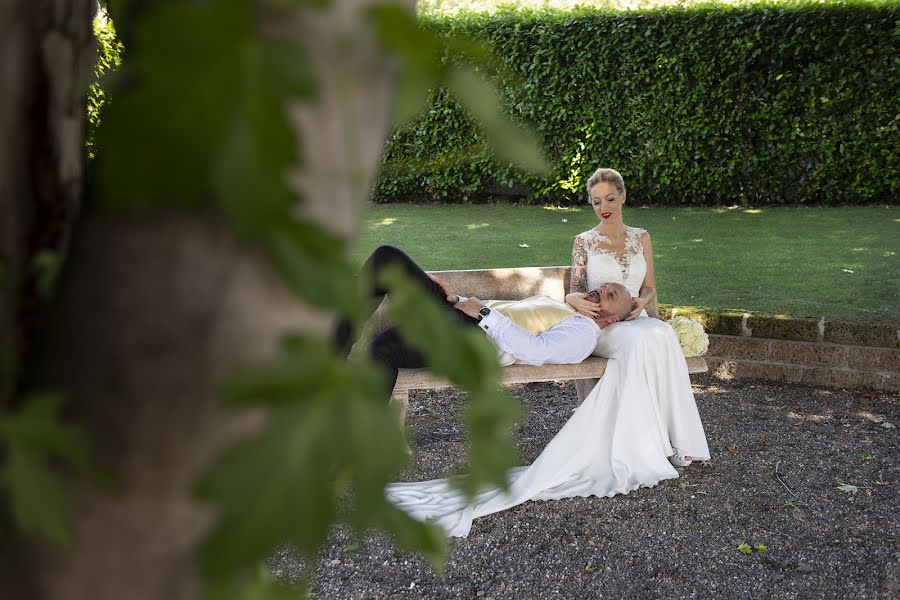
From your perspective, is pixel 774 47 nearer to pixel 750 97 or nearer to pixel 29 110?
pixel 750 97

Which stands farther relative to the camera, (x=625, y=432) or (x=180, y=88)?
(x=625, y=432)

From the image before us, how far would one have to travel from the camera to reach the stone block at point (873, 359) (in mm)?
5262

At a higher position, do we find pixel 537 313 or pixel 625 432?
pixel 537 313

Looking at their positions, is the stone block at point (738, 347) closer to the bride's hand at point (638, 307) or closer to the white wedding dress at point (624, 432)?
the bride's hand at point (638, 307)

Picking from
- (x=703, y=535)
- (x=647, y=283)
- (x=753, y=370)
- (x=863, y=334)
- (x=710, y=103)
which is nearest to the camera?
(x=703, y=535)

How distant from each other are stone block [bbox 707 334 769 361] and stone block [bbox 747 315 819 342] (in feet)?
0.20

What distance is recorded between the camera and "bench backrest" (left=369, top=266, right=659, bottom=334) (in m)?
5.10

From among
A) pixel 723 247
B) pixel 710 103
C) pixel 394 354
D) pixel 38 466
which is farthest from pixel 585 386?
pixel 710 103

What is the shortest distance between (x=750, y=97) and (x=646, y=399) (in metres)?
7.03

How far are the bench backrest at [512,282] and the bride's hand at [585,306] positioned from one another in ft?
1.55

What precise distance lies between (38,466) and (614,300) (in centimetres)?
423

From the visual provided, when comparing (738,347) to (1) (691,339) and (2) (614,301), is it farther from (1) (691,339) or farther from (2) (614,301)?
(2) (614,301)

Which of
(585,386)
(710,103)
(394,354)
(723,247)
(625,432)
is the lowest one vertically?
(625,432)

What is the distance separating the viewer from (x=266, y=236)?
0.46m
